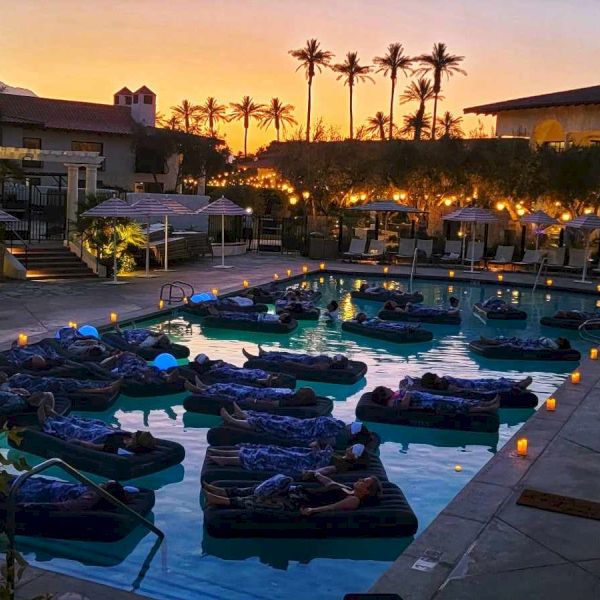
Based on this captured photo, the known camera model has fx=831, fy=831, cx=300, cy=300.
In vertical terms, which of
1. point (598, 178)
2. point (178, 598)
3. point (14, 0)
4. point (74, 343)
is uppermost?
point (14, 0)

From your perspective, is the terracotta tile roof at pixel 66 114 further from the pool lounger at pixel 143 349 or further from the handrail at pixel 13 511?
the handrail at pixel 13 511

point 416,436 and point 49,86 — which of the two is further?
point 49,86

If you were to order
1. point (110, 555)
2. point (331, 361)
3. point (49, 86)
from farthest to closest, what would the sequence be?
point (49, 86), point (331, 361), point (110, 555)

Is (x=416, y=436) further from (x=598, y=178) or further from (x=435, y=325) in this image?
(x=598, y=178)

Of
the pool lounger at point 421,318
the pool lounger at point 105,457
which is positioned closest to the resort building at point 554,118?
the pool lounger at point 421,318

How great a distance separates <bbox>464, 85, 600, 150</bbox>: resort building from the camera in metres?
43.5

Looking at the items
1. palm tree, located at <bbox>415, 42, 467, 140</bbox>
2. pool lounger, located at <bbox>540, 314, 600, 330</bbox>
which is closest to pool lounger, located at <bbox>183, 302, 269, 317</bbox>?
pool lounger, located at <bbox>540, 314, 600, 330</bbox>

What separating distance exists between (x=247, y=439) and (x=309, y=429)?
2.58ft

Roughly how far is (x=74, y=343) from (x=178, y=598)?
834cm

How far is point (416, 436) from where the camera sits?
38.6 feet

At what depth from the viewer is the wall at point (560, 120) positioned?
43625mm

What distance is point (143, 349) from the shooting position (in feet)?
50.2

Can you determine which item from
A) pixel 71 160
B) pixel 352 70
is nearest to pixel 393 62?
pixel 352 70

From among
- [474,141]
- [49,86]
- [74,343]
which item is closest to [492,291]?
[474,141]
